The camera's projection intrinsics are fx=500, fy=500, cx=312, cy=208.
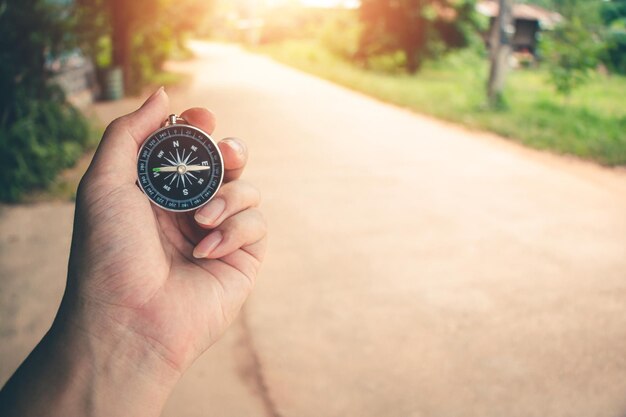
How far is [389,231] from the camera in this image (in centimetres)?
495

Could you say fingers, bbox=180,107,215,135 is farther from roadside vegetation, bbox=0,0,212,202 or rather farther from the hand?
roadside vegetation, bbox=0,0,212,202

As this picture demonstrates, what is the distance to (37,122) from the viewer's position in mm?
6828

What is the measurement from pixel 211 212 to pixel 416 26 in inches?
818

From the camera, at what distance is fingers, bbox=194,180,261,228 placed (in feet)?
Result: 5.94

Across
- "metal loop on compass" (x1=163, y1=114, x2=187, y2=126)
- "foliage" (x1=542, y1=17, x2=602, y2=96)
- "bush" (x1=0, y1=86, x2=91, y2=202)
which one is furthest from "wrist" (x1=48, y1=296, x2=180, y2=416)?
"foliage" (x1=542, y1=17, x2=602, y2=96)

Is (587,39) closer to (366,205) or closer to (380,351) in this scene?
(366,205)

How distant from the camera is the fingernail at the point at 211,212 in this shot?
179 centimetres

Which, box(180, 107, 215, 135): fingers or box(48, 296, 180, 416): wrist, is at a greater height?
box(180, 107, 215, 135): fingers

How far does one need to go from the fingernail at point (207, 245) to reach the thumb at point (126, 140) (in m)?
0.35

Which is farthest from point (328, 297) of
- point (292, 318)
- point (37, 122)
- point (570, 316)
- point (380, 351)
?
point (37, 122)

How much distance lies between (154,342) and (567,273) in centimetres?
367

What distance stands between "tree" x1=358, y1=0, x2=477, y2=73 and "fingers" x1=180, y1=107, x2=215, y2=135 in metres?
20.0

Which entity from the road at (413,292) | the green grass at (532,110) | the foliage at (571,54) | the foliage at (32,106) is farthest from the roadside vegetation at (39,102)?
the foliage at (571,54)

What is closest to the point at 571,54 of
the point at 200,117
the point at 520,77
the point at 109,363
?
the point at 200,117
